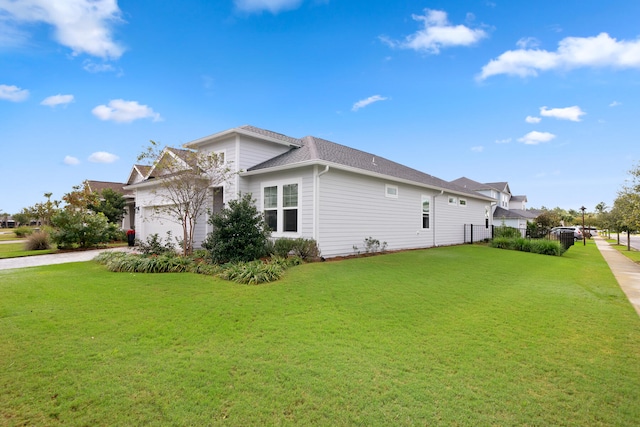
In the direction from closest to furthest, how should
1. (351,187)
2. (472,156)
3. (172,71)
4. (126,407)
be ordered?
(126,407)
(351,187)
(172,71)
(472,156)

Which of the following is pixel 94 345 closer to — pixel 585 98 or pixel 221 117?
pixel 221 117

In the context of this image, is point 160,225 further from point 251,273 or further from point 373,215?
point 373,215

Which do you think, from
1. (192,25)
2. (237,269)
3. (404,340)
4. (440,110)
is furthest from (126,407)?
(440,110)

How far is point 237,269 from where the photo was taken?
8.12 meters

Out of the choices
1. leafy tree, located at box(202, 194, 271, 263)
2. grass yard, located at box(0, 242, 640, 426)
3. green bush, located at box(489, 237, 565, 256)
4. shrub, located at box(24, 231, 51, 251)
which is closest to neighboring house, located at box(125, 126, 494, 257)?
leafy tree, located at box(202, 194, 271, 263)

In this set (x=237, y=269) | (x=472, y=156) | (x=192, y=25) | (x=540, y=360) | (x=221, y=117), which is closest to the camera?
(x=540, y=360)

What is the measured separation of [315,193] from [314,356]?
7433 millimetres

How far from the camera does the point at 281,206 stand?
11812mm

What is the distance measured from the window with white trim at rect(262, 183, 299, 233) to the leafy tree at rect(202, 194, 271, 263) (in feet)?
5.96

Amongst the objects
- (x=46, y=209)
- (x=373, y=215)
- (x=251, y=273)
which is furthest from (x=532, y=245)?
(x=46, y=209)

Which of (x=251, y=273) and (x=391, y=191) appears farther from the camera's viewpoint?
(x=391, y=191)

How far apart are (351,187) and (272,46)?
8713 millimetres

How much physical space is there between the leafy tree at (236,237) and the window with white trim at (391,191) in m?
6.61

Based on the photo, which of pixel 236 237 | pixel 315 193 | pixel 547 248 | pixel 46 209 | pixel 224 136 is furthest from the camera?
pixel 46 209
